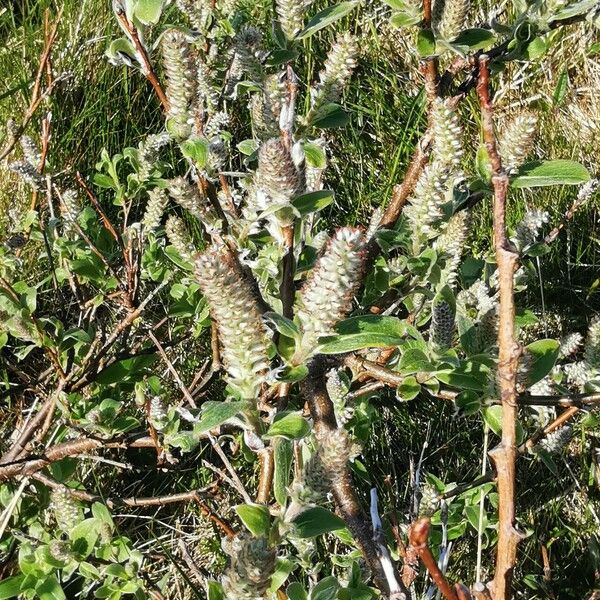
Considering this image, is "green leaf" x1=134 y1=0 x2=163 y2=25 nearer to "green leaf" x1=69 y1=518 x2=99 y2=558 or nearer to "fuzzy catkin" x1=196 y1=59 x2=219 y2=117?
"fuzzy catkin" x1=196 y1=59 x2=219 y2=117

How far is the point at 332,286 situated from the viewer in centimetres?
84

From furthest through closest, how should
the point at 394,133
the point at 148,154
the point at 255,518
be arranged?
the point at 394,133, the point at 148,154, the point at 255,518

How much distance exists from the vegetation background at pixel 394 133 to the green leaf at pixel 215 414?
1.29 metres

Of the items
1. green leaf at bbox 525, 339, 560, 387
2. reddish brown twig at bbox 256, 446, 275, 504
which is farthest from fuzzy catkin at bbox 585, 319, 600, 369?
reddish brown twig at bbox 256, 446, 275, 504

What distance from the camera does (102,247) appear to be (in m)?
2.00

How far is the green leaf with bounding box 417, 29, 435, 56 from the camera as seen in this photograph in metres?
1.23

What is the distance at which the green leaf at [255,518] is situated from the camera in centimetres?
89

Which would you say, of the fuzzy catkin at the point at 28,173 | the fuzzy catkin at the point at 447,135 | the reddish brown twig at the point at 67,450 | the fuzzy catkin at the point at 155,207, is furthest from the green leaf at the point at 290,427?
the fuzzy catkin at the point at 28,173

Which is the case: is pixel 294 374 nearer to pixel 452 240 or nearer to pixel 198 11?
pixel 452 240

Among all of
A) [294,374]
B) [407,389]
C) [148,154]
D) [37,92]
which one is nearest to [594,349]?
[407,389]

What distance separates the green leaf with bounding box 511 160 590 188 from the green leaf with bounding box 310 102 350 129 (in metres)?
0.29

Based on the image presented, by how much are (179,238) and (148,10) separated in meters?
0.55

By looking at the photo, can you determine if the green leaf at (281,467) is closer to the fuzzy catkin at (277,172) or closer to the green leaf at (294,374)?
the green leaf at (294,374)

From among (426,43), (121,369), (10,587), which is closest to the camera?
(426,43)
